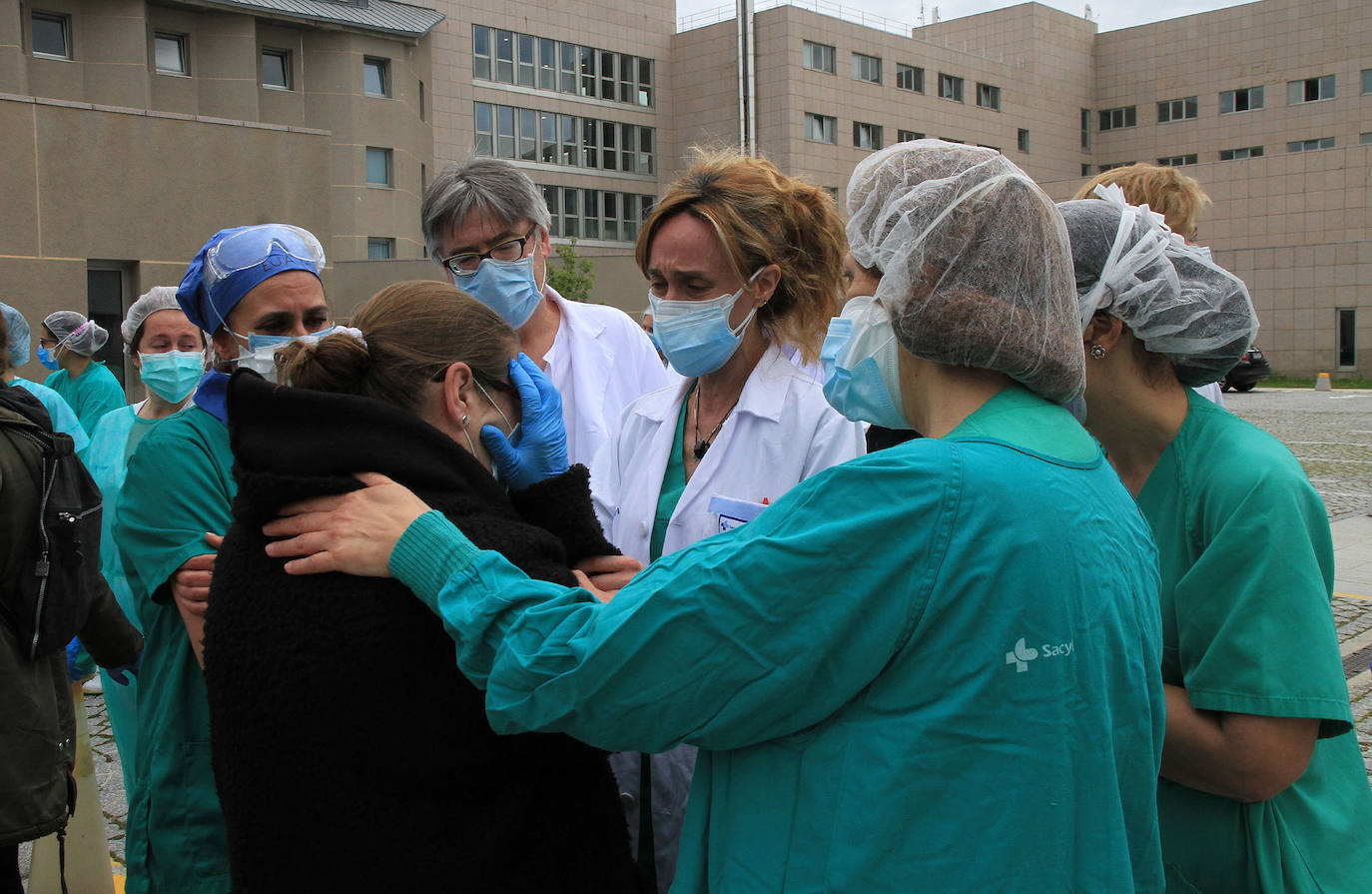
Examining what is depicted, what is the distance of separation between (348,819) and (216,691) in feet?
0.96

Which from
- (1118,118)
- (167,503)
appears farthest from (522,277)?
(1118,118)

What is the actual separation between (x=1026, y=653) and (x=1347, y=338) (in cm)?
4259

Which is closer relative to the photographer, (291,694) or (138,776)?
(291,694)

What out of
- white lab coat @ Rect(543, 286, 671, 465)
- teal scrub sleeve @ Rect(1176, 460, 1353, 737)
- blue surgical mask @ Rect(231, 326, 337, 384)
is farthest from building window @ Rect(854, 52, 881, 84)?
teal scrub sleeve @ Rect(1176, 460, 1353, 737)

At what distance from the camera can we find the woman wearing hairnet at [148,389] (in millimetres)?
4207

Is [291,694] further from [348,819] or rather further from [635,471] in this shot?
[635,471]

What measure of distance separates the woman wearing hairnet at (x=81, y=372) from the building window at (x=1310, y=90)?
55457 millimetres

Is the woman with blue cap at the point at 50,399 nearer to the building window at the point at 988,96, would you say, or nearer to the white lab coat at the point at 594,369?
the white lab coat at the point at 594,369

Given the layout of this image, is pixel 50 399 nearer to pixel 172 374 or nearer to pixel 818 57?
pixel 172 374

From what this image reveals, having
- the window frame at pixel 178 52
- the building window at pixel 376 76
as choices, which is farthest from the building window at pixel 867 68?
the window frame at pixel 178 52

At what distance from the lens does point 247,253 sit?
2652mm

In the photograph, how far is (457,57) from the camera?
1670 inches

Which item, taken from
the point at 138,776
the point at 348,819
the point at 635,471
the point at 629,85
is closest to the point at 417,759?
the point at 348,819

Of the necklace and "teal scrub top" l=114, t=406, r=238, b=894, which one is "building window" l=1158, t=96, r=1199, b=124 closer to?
the necklace
